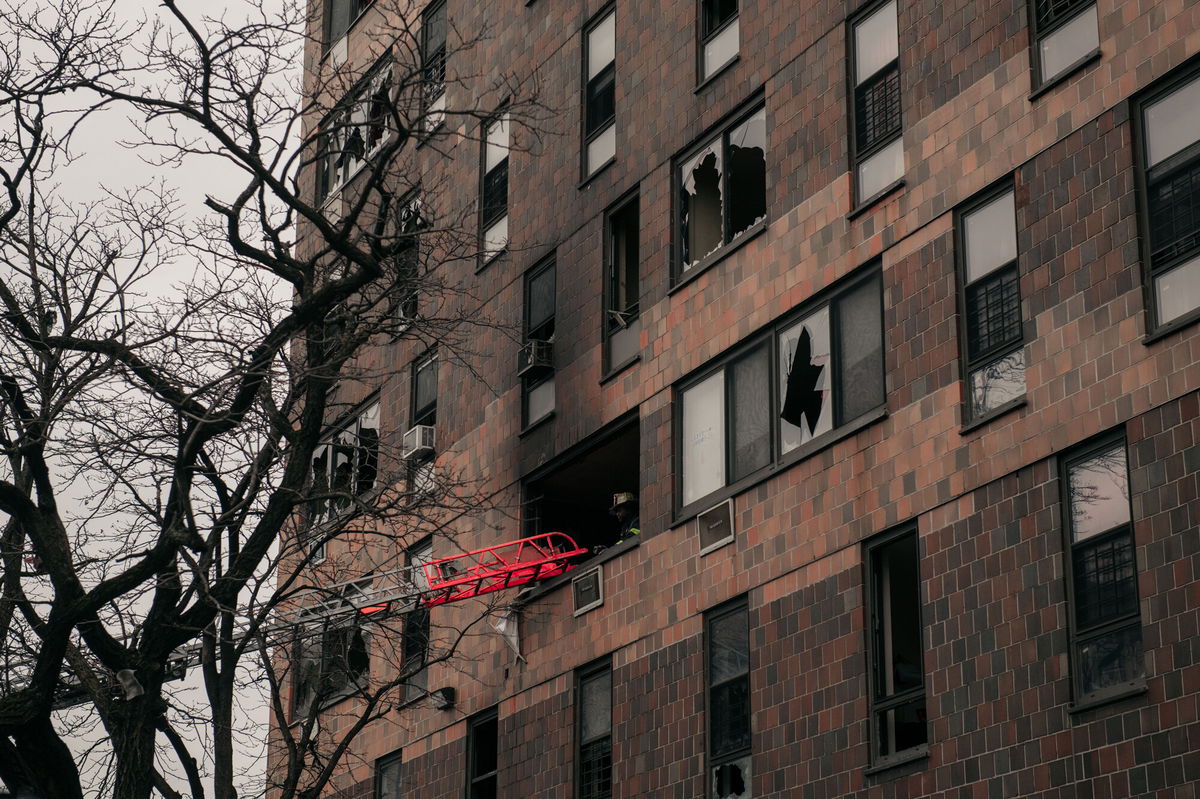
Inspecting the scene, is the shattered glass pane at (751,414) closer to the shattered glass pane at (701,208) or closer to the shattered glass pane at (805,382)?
the shattered glass pane at (805,382)

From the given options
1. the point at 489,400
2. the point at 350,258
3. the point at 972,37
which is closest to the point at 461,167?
the point at 489,400

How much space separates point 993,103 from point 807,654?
607cm

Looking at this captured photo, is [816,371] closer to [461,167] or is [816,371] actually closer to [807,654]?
[807,654]

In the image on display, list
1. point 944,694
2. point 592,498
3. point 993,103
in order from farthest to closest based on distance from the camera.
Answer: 1. point 592,498
2. point 993,103
3. point 944,694

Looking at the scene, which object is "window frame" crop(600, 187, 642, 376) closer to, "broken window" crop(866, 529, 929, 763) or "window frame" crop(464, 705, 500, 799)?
"window frame" crop(464, 705, 500, 799)

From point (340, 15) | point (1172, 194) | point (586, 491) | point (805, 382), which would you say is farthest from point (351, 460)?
point (1172, 194)

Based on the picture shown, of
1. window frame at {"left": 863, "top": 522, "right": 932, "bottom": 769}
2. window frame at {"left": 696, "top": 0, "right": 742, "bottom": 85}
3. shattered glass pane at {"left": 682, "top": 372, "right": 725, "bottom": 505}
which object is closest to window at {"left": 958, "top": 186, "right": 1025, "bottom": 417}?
window frame at {"left": 863, "top": 522, "right": 932, "bottom": 769}

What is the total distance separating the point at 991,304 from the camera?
19109mm

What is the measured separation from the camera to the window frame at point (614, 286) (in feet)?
85.0

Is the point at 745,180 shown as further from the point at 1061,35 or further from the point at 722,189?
the point at 1061,35

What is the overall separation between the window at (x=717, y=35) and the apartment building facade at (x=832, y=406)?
57 millimetres

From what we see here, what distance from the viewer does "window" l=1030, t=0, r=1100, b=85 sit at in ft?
61.2

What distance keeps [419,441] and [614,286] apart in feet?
17.4

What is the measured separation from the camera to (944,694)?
18.3 metres
